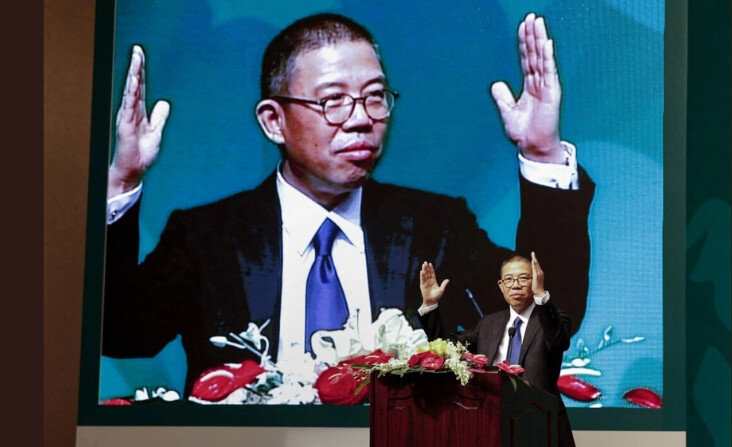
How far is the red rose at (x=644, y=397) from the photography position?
7.14m

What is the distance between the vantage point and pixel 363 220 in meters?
7.49

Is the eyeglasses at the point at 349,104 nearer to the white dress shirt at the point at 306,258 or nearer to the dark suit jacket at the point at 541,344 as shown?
the white dress shirt at the point at 306,258

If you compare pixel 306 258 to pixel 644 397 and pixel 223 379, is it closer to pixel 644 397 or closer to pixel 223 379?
pixel 223 379

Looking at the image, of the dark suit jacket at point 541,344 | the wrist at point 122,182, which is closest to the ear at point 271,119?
the wrist at point 122,182

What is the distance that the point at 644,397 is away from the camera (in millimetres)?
7156

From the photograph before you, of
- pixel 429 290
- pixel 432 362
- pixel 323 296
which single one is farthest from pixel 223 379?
pixel 432 362

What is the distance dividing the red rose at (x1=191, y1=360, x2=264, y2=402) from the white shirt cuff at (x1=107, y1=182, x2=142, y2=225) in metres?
1.23

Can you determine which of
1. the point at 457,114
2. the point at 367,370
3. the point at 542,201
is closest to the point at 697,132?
the point at 542,201

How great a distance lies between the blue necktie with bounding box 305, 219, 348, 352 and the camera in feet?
24.2

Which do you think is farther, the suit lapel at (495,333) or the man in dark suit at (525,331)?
the suit lapel at (495,333)

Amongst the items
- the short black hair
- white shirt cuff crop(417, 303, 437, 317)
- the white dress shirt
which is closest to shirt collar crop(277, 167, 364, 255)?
the white dress shirt

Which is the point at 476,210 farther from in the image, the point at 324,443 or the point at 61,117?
the point at 61,117

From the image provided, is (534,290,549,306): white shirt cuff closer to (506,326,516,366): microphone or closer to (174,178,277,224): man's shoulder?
(506,326,516,366): microphone

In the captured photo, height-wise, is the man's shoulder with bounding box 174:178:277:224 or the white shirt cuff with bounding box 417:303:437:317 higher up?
the man's shoulder with bounding box 174:178:277:224
